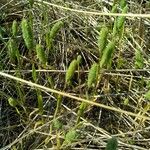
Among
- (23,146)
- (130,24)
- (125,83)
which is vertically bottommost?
(23,146)

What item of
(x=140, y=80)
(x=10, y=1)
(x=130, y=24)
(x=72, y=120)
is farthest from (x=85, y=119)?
(x=10, y=1)

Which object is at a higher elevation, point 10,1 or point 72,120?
point 10,1

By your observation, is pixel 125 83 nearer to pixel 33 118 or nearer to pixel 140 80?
pixel 140 80

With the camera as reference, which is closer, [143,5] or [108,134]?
[108,134]

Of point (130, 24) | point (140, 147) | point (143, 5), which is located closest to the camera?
point (140, 147)

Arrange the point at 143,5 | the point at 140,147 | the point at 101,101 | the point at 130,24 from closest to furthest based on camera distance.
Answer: the point at 140,147, the point at 101,101, the point at 130,24, the point at 143,5

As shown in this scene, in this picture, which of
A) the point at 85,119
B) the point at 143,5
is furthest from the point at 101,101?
the point at 143,5

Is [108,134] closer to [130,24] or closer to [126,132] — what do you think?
[126,132]
